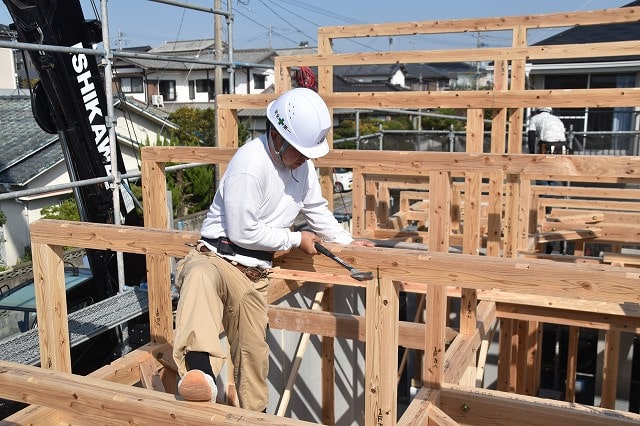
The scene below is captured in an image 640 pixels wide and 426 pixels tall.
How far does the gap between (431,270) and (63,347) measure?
2.08 meters

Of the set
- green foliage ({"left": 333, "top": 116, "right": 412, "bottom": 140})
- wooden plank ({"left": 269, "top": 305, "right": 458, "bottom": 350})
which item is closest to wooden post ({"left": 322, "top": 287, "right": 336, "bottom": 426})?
wooden plank ({"left": 269, "top": 305, "right": 458, "bottom": 350})

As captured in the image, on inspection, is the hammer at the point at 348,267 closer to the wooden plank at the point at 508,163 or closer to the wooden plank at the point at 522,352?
the wooden plank at the point at 508,163

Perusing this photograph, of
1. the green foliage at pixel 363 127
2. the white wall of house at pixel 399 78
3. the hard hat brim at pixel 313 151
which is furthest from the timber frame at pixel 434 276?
the white wall of house at pixel 399 78

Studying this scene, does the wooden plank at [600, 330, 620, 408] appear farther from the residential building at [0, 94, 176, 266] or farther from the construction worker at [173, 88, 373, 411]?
the residential building at [0, 94, 176, 266]

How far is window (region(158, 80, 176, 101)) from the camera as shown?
31.5m

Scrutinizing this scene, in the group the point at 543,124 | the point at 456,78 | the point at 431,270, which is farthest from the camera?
the point at 456,78

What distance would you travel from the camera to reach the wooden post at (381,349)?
95.0 inches

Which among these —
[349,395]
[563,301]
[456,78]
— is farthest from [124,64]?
[456,78]

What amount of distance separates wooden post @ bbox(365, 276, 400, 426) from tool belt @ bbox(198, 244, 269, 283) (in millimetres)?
651

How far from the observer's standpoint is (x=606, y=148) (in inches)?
610

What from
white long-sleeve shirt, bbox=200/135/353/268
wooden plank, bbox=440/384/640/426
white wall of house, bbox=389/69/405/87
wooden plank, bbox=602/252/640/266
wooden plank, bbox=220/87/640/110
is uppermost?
white wall of house, bbox=389/69/405/87

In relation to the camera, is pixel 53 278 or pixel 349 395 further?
pixel 349 395

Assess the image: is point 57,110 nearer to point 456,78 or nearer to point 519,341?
point 519,341

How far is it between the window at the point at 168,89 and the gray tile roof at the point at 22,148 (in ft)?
54.3
